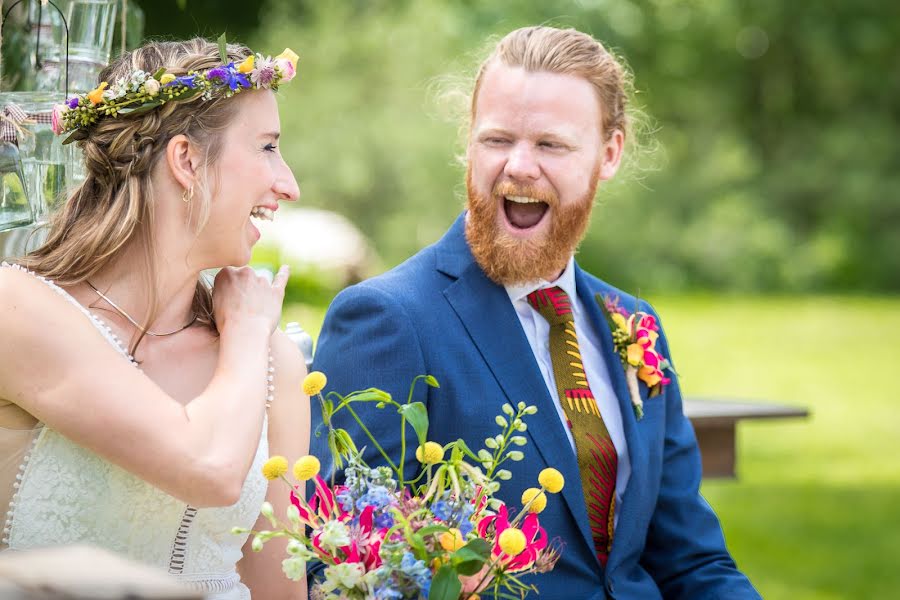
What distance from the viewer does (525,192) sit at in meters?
2.94

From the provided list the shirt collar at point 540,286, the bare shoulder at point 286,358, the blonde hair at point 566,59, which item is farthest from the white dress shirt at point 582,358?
the bare shoulder at point 286,358

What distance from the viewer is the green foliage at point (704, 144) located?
16.9 meters

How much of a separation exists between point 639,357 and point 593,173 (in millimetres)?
528

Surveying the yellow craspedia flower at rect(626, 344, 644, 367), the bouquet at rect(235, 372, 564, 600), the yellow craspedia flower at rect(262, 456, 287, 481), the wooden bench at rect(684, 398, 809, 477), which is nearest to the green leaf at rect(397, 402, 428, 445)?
the bouquet at rect(235, 372, 564, 600)

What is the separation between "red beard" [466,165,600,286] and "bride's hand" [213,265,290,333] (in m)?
0.68

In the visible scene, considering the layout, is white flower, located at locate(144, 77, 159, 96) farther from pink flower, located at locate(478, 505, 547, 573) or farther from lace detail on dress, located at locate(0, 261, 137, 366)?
pink flower, located at locate(478, 505, 547, 573)

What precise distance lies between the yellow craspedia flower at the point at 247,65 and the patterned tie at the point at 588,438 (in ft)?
3.57

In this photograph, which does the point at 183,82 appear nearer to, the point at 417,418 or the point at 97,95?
the point at 97,95

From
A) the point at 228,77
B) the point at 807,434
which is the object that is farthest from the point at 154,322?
the point at 807,434

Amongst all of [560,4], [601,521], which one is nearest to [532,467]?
[601,521]

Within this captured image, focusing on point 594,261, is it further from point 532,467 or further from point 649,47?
point 532,467

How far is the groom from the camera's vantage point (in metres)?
2.65

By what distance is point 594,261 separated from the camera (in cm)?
1658

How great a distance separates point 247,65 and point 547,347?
1103 millimetres
